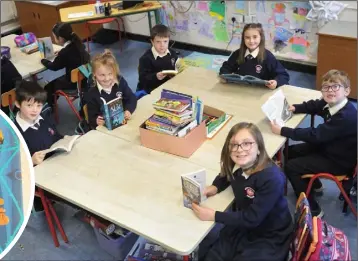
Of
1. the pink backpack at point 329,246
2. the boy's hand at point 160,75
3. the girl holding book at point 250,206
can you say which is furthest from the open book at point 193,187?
the boy's hand at point 160,75

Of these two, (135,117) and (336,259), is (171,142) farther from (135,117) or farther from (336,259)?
(336,259)

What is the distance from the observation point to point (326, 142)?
261cm

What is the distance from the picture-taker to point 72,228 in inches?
116

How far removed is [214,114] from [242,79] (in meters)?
0.44

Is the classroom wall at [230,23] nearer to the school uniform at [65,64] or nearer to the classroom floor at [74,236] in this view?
the school uniform at [65,64]

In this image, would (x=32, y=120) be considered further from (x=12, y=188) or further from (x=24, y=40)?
(x=24, y=40)

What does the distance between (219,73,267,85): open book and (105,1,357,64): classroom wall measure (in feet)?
5.29


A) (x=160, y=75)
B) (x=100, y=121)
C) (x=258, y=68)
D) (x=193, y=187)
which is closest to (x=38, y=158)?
(x=100, y=121)

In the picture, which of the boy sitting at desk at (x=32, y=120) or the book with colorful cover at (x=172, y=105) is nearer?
the book with colorful cover at (x=172, y=105)

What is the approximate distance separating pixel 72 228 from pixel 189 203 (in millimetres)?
1195

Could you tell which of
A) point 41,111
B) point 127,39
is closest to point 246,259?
point 41,111

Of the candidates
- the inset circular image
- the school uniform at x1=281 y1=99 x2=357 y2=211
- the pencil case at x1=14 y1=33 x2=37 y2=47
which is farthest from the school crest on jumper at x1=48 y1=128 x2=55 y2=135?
Answer: the pencil case at x1=14 y1=33 x2=37 y2=47

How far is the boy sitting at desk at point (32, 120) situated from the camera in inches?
107

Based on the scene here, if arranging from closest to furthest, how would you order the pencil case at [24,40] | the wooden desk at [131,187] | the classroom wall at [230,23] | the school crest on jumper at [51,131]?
the wooden desk at [131,187] < the school crest on jumper at [51,131] < the pencil case at [24,40] < the classroom wall at [230,23]
